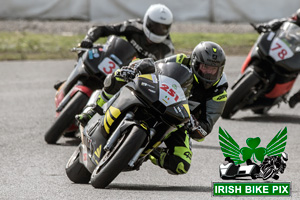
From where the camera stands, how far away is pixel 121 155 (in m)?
6.41

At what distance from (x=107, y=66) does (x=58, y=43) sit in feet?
26.5

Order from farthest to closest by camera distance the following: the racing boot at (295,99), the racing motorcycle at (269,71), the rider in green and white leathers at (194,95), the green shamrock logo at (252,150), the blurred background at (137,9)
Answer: the blurred background at (137,9), the racing boot at (295,99), the racing motorcycle at (269,71), the rider in green and white leathers at (194,95), the green shamrock logo at (252,150)

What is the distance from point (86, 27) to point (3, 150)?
9687 mm

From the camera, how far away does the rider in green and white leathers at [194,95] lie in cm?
727

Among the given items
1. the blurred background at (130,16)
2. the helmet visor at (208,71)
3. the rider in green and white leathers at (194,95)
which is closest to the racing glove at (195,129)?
the rider in green and white leathers at (194,95)

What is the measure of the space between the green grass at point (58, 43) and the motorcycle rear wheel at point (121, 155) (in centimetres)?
927

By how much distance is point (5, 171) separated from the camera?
7.70 meters

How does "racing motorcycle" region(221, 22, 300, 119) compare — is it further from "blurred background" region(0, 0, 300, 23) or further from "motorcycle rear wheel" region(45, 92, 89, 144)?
"blurred background" region(0, 0, 300, 23)

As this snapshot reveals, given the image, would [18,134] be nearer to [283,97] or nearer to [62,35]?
[283,97]

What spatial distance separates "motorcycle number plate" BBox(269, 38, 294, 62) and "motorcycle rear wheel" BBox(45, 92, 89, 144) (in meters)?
3.10

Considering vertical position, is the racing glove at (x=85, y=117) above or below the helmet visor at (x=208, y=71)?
below

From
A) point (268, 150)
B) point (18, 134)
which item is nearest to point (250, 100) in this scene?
point (18, 134)

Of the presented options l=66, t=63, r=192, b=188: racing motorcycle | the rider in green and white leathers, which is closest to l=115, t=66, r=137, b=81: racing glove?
the rider in green and white leathers

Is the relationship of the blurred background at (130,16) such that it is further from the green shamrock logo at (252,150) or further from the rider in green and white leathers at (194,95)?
the green shamrock logo at (252,150)
